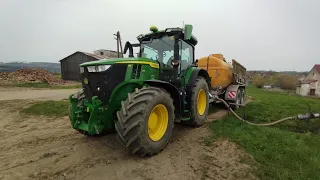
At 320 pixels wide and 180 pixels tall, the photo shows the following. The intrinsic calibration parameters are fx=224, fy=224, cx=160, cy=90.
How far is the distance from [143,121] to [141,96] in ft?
1.53

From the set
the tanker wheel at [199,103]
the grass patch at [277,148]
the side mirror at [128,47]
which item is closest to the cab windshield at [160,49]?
the side mirror at [128,47]

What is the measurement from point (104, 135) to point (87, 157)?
1276 millimetres

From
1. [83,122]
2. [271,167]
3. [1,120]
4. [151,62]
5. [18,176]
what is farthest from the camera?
[1,120]

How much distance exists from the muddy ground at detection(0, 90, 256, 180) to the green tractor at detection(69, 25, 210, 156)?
353 mm

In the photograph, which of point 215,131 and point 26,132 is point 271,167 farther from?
point 26,132

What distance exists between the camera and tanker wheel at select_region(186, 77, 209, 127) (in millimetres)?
5850

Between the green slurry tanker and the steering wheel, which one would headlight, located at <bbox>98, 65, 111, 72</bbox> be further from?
the steering wheel

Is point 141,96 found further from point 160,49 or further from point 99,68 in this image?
point 160,49

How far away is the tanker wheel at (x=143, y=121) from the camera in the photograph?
378 cm

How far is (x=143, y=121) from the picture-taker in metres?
3.81

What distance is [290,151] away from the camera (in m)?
4.36

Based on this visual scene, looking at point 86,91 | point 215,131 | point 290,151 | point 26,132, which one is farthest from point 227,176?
point 26,132

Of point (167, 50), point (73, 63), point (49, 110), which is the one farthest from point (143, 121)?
point (73, 63)

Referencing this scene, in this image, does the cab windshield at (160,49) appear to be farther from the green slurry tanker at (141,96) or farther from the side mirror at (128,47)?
the side mirror at (128,47)
